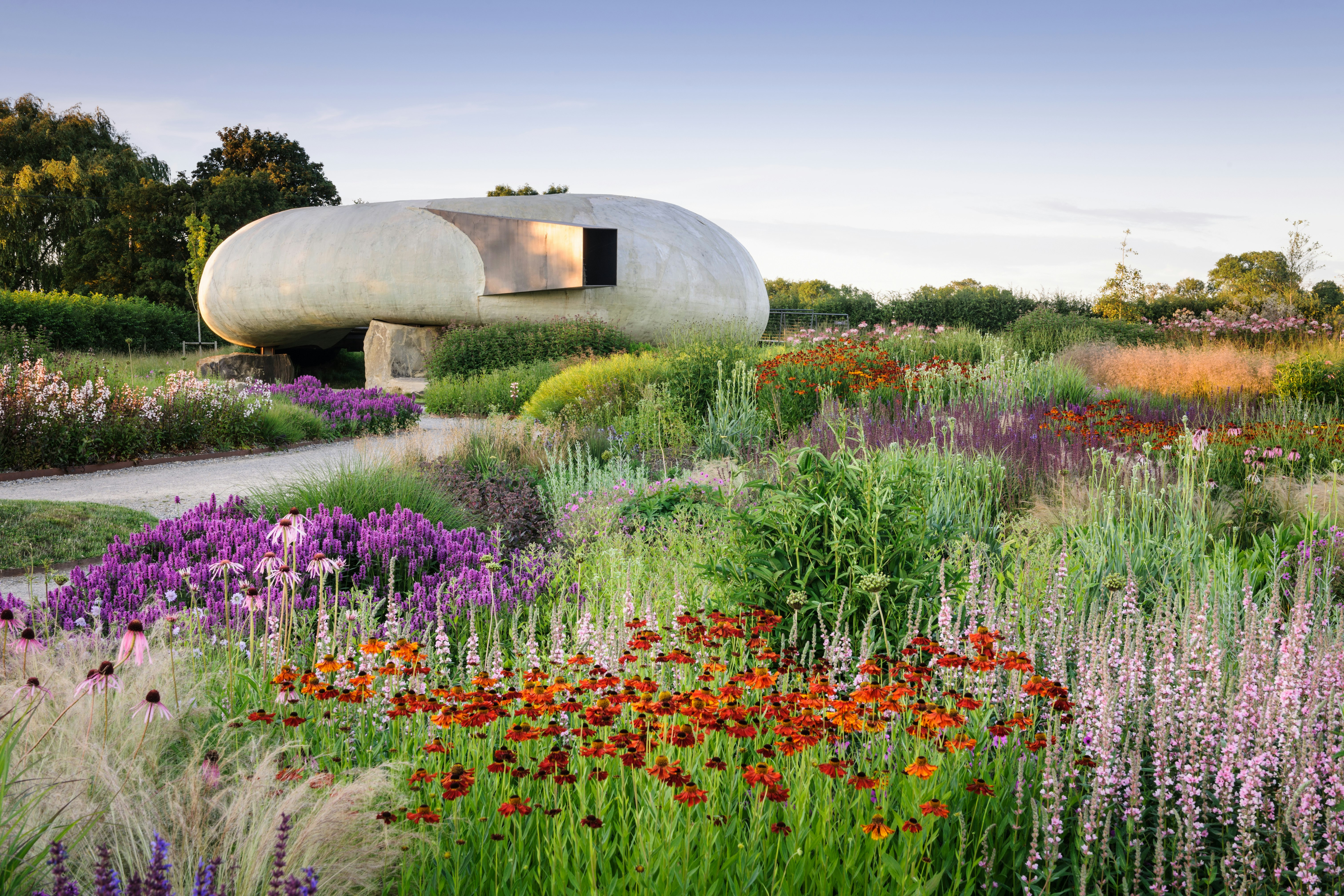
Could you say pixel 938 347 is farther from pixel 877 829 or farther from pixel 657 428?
pixel 877 829

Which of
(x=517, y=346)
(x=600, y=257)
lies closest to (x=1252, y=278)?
(x=600, y=257)

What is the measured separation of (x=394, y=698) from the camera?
6.91 ft

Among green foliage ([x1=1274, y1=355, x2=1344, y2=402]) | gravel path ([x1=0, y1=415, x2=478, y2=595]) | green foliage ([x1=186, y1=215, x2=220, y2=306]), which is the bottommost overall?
gravel path ([x1=0, y1=415, x2=478, y2=595])

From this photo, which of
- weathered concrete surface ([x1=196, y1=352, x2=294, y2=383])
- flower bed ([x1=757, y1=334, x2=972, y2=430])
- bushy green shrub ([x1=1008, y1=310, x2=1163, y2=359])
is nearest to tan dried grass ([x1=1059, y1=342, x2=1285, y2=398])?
bushy green shrub ([x1=1008, y1=310, x2=1163, y2=359])

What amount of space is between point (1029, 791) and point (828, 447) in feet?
17.4

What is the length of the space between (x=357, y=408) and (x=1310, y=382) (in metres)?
13.1

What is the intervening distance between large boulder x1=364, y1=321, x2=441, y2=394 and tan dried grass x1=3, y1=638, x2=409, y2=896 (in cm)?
2118

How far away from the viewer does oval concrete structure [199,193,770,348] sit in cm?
2247

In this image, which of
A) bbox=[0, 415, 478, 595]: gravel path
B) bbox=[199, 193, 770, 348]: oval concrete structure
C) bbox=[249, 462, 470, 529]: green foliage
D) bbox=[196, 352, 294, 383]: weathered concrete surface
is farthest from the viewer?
bbox=[196, 352, 294, 383]: weathered concrete surface

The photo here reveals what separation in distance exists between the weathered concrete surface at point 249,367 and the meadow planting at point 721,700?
20.8m

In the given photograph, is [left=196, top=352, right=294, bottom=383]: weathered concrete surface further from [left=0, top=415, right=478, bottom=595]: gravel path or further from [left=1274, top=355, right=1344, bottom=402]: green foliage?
[left=1274, top=355, right=1344, bottom=402]: green foliage

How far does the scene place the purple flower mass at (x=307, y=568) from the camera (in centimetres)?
392

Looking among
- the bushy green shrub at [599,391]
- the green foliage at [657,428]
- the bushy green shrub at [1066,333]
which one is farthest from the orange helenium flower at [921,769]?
the bushy green shrub at [1066,333]

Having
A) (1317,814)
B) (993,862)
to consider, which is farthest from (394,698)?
(1317,814)
